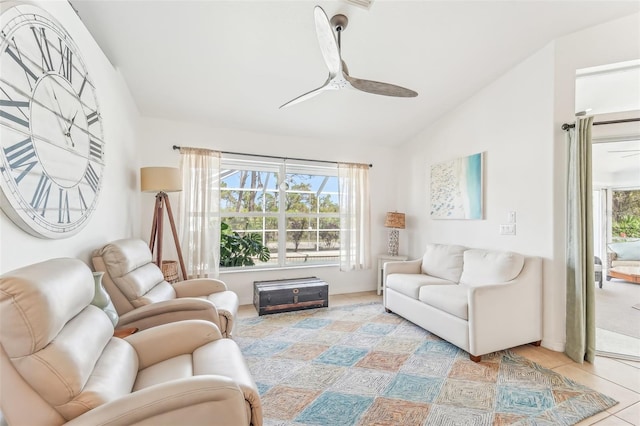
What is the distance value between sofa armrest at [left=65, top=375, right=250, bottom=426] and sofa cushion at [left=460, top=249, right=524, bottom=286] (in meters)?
2.54

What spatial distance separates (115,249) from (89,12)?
169 cm

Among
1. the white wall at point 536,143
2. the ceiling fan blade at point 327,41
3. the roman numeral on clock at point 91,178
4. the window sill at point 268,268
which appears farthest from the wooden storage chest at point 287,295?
the ceiling fan blade at point 327,41

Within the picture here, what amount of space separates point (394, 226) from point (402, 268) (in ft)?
2.53

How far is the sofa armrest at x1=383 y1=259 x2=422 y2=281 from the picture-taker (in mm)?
3635

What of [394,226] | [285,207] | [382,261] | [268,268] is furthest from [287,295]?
[394,226]

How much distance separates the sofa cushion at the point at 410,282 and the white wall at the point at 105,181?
2.89 m

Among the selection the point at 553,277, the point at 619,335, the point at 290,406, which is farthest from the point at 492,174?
the point at 290,406

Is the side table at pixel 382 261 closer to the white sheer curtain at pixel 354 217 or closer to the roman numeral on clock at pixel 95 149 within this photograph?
the white sheer curtain at pixel 354 217

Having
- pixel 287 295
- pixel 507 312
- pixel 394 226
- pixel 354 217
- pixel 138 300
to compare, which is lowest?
pixel 287 295

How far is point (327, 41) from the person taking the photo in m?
1.79

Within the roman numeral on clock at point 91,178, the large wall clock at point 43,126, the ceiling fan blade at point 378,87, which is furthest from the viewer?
the ceiling fan blade at point 378,87

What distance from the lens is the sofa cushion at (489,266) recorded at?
8.64ft

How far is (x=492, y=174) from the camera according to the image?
319cm

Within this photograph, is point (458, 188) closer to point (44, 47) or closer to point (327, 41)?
point (327, 41)
